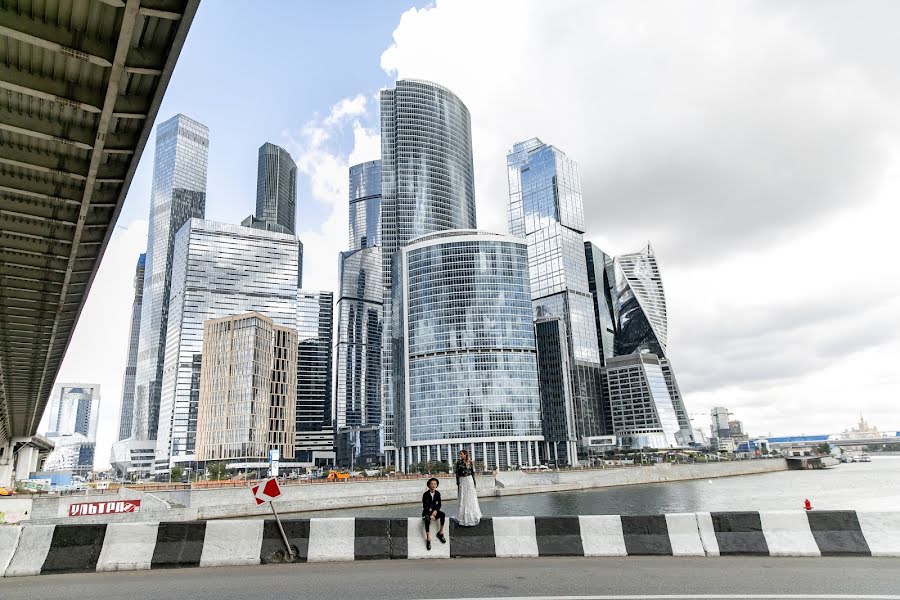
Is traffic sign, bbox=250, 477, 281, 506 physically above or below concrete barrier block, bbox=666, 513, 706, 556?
above

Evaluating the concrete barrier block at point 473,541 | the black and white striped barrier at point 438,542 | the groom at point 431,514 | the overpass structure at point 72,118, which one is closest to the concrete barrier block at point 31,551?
the black and white striped barrier at point 438,542

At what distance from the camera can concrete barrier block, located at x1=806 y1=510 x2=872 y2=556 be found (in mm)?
10906

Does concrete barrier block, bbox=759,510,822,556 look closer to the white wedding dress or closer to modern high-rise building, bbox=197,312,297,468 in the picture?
the white wedding dress

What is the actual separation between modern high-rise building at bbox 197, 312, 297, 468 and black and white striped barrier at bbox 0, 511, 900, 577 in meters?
161

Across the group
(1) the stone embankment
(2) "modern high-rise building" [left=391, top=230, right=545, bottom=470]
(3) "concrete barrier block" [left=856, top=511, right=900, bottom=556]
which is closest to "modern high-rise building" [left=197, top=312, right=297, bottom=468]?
(2) "modern high-rise building" [left=391, top=230, right=545, bottom=470]

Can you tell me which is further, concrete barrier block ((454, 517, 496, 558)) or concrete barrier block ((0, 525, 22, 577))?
concrete barrier block ((454, 517, 496, 558))

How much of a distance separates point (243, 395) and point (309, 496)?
102937 millimetres

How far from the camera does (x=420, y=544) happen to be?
456 inches

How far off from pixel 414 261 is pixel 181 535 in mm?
156074

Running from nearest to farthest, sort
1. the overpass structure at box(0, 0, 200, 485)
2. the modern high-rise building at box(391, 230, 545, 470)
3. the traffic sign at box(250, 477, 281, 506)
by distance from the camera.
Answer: the overpass structure at box(0, 0, 200, 485), the traffic sign at box(250, 477, 281, 506), the modern high-rise building at box(391, 230, 545, 470)

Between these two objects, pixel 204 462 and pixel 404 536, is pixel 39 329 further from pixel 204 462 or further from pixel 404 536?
pixel 204 462

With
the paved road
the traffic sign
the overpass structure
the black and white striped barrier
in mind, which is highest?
the overpass structure

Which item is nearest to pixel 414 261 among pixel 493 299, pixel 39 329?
pixel 493 299

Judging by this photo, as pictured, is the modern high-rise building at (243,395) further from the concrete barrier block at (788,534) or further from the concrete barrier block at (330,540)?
the concrete barrier block at (788,534)
